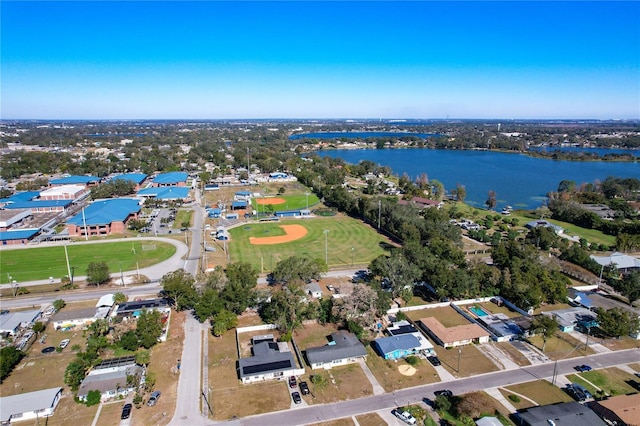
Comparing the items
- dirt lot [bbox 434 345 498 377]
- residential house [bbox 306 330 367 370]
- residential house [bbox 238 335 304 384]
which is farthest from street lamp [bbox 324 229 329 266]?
dirt lot [bbox 434 345 498 377]

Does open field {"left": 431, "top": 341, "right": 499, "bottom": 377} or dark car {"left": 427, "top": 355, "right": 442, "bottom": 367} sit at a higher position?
dark car {"left": 427, "top": 355, "right": 442, "bottom": 367}

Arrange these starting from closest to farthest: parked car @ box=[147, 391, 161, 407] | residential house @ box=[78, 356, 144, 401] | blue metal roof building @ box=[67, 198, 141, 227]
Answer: parked car @ box=[147, 391, 161, 407] < residential house @ box=[78, 356, 144, 401] < blue metal roof building @ box=[67, 198, 141, 227]

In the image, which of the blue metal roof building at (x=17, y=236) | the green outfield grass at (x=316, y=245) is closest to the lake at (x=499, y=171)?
the green outfield grass at (x=316, y=245)

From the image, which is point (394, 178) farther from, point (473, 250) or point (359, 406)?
point (359, 406)

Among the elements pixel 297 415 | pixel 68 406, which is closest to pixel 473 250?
pixel 297 415

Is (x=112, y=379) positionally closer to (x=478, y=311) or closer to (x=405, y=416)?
(x=405, y=416)

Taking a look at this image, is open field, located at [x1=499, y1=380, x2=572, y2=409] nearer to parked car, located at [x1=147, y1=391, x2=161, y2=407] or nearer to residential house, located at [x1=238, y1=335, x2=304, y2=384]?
residential house, located at [x1=238, y1=335, x2=304, y2=384]

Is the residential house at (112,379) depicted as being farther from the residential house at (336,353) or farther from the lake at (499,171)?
the lake at (499,171)
